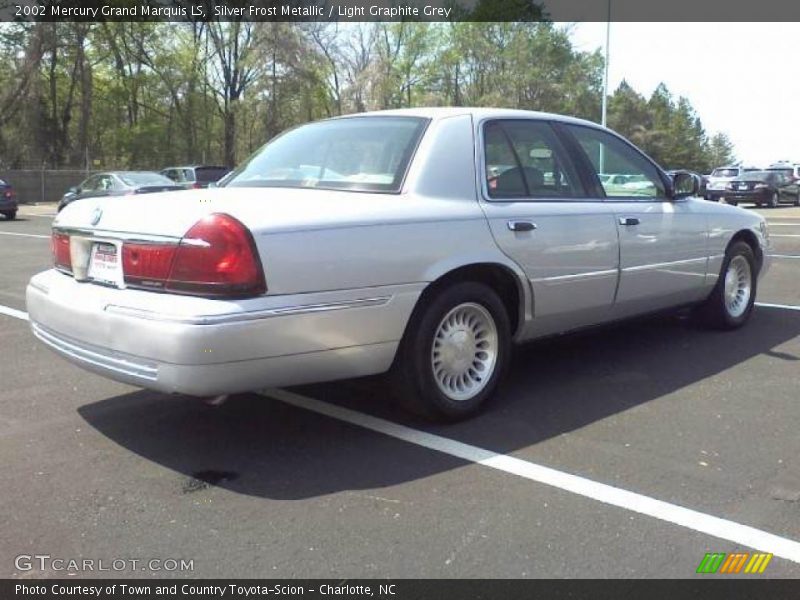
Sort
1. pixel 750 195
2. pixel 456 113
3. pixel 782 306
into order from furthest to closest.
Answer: pixel 750 195 < pixel 782 306 < pixel 456 113

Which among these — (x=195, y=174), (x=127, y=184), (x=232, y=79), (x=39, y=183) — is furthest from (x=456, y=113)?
(x=232, y=79)

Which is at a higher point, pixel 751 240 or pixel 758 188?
pixel 758 188

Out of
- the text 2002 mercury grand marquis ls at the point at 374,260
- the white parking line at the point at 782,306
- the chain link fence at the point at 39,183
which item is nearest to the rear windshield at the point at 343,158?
the text 2002 mercury grand marquis ls at the point at 374,260

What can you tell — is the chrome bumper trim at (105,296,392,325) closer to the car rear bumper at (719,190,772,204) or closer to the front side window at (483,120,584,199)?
the front side window at (483,120,584,199)

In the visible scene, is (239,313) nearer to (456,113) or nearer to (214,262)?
(214,262)

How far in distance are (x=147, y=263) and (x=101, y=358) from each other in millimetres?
505

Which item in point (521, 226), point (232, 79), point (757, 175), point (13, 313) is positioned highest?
point (232, 79)

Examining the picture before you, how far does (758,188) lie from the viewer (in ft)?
91.9

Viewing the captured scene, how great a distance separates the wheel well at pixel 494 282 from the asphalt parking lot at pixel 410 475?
56 cm

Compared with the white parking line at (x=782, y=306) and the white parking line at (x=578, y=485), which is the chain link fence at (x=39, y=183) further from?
the white parking line at (x=578, y=485)

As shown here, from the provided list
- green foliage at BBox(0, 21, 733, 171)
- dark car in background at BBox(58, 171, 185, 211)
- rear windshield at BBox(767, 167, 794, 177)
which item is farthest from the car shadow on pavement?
green foliage at BBox(0, 21, 733, 171)

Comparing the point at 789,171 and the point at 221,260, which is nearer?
the point at 221,260

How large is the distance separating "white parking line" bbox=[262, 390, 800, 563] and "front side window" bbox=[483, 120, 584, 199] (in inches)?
55.5

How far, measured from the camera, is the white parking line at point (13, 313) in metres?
7.30
